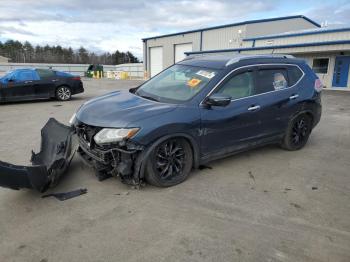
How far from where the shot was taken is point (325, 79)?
21516 mm

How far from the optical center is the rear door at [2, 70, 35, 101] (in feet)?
38.4

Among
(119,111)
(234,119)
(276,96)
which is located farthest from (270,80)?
(119,111)

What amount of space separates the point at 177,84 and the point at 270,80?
163cm

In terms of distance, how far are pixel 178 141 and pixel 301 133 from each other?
3026mm

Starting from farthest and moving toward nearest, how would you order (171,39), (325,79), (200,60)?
(171,39) < (325,79) < (200,60)

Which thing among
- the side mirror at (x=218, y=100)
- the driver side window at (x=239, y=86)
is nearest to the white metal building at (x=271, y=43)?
the driver side window at (x=239, y=86)

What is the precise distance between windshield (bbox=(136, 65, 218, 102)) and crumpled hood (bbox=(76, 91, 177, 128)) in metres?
0.29

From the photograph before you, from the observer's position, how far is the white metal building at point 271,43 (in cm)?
2034

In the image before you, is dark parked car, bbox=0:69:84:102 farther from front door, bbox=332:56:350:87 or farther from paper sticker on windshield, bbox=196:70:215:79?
front door, bbox=332:56:350:87

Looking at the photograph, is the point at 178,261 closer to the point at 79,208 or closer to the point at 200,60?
the point at 79,208

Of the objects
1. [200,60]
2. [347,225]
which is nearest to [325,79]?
[200,60]

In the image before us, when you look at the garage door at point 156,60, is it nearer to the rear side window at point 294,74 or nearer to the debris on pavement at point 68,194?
the rear side window at point 294,74

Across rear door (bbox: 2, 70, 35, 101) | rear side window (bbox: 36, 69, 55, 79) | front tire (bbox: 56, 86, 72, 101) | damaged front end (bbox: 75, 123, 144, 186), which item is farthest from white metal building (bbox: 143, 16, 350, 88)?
damaged front end (bbox: 75, 123, 144, 186)

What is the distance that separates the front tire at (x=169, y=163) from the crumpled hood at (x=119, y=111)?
45 cm
